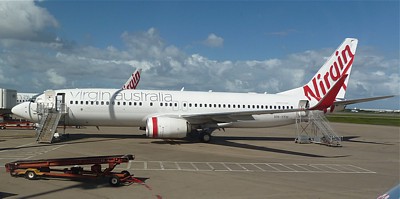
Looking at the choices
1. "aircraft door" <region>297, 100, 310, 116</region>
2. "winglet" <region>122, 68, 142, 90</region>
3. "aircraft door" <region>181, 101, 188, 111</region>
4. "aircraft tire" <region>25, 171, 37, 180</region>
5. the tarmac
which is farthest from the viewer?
"winglet" <region>122, 68, 142, 90</region>

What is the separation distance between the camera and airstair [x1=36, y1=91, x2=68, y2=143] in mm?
21984

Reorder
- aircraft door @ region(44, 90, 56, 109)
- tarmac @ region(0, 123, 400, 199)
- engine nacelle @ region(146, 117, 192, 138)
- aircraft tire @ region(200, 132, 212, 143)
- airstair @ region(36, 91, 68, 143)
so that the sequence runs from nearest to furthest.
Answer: tarmac @ region(0, 123, 400, 199) → engine nacelle @ region(146, 117, 192, 138) → airstair @ region(36, 91, 68, 143) → aircraft door @ region(44, 90, 56, 109) → aircraft tire @ region(200, 132, 212, 143)

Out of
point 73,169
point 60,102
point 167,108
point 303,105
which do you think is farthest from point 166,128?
point 303,105

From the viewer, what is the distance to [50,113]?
23.3 metres

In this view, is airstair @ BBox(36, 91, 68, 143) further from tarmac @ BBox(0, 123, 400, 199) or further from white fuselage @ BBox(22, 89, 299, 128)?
tarmac @ BBox(0, 123, 400, 199)

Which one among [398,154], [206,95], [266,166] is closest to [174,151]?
[266,166]

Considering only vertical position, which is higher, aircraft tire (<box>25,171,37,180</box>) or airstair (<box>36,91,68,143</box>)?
airstair (<box>36,91,68,143</box>)

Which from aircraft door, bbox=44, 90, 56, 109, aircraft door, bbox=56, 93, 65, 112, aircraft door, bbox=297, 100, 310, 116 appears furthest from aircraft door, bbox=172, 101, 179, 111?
aircraft door, bbox=297, 100, 310, 116

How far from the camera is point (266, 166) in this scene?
50.7ft

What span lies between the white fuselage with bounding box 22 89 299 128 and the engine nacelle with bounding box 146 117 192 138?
8.35 ft

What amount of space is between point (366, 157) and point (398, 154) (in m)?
3.86

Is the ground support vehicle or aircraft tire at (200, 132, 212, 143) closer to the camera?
the ground support vehicle

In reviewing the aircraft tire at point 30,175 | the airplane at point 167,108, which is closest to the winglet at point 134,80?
the airplane at point 167,108

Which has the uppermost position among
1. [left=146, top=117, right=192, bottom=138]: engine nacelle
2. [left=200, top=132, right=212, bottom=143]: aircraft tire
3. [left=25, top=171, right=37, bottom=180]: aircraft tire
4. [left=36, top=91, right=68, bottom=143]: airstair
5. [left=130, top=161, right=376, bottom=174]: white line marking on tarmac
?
[left=36, top=91, right=68, bottom=143]: airstair
